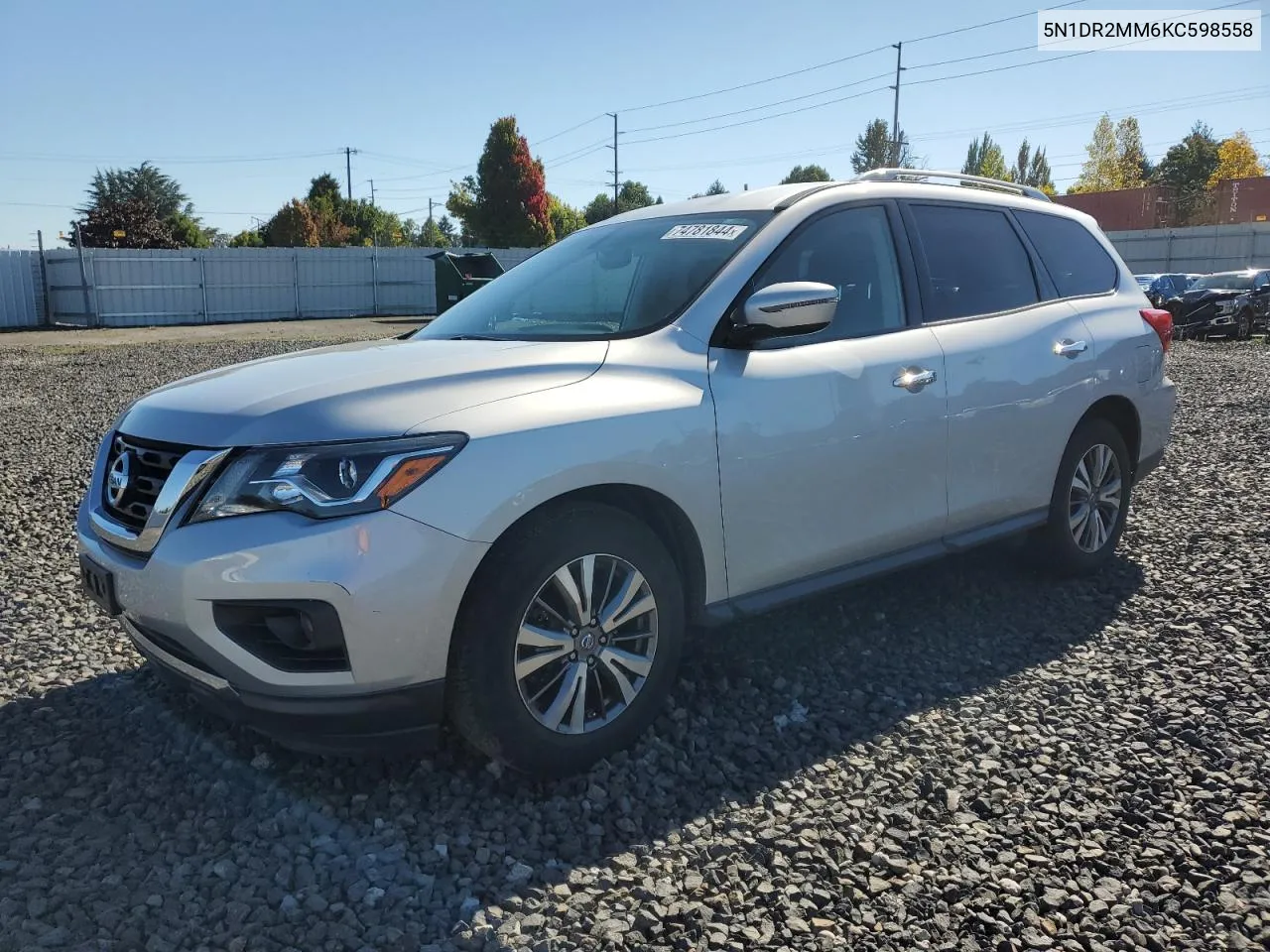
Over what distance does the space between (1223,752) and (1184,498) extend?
3.83 metres

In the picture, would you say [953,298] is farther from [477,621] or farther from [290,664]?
[290,664]

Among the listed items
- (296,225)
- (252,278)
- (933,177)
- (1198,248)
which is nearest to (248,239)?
(296,225)

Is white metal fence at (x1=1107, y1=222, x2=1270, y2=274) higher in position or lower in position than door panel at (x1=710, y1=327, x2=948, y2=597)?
higher

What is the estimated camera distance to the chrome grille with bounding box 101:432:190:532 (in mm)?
2846

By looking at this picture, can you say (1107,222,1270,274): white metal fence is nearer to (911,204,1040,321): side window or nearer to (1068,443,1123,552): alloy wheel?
(1068,443,1123,552): alloy wheel

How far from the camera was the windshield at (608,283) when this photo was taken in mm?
3494

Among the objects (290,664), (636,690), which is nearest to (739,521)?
(636,690)

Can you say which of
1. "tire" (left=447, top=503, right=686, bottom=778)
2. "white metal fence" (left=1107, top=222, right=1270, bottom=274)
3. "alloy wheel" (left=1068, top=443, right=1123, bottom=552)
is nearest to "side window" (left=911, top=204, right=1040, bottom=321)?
"alloy wheel" (left=1068, top=443, right=1123, bottom=552)

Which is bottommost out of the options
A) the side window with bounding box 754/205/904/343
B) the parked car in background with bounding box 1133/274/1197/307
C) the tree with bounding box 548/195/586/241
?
the side window with bounding box 754/205/904/343

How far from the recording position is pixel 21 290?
2602 centimetres

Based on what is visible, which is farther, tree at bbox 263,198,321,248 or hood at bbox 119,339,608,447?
tree at bbox 263,198,321,248

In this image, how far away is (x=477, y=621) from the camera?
271cm

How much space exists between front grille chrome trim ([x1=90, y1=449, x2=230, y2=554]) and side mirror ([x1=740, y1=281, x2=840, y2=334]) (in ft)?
5.35

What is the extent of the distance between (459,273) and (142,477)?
83.2 feet
